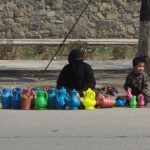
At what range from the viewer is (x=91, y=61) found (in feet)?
60.1

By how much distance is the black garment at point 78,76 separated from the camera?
10562mm

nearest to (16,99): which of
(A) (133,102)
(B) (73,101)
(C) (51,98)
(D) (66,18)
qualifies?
(C) (51,98)

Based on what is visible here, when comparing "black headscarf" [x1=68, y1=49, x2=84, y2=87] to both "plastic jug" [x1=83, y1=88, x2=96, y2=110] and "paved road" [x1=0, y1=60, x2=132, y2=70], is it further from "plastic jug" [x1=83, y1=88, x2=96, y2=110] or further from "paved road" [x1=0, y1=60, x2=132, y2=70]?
"paved road" [x1=0, y1=60, x2=132, y2=70]

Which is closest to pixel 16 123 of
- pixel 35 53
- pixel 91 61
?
pixel 91 61

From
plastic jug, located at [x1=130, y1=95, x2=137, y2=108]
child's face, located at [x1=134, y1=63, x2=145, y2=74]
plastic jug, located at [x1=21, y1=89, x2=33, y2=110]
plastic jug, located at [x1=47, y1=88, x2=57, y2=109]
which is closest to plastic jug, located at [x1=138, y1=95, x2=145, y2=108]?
plastic jug, located at [x1=130, y1=95, x2=137, y2=108]

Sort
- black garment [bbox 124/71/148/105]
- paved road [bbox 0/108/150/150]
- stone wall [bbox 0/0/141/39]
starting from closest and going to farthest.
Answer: paved road [bbox 0/108/150/150] → black garment [bbox 124/71/148/105] → stone wall [bbox 0/0/141/39]

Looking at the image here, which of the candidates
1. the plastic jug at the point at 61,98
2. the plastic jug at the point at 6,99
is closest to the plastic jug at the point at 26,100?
the plastic jug at the point at 6,99

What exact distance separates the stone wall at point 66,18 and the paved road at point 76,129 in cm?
1273

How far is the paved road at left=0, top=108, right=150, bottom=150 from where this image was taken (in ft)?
25.5

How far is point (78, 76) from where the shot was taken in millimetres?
10570

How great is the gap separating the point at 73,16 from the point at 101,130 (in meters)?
14.5

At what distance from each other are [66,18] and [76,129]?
1442cm

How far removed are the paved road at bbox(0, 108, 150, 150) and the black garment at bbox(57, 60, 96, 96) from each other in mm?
639

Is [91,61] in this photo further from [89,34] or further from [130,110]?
[130,110]
